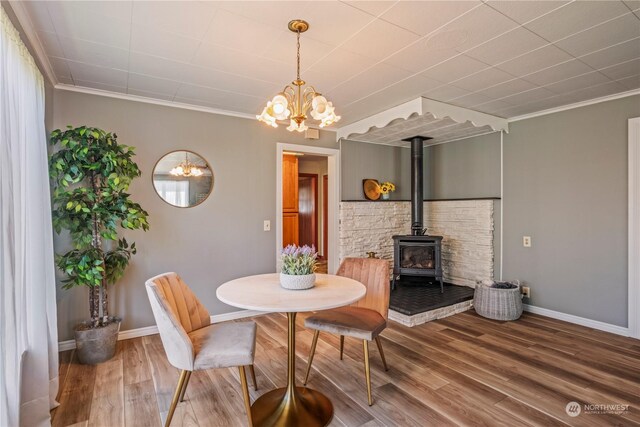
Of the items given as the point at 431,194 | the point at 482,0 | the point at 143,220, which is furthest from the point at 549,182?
the point at 143,220

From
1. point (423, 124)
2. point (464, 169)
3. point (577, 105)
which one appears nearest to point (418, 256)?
point (464, 169)

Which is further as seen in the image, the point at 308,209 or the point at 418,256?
the point at 308,209

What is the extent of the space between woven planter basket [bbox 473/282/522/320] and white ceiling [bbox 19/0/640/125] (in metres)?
2.02

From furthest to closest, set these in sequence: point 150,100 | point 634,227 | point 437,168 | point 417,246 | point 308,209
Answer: point 308,209
point 437,168
point 417,246
point 150,100
point 634,227

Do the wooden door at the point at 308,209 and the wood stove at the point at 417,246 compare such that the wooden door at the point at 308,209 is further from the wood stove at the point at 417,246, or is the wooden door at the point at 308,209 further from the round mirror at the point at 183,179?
the round mirror at the point at 183,179

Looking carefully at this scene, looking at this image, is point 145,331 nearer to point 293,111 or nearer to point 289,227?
point 293,111

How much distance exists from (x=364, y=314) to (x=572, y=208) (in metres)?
2.69

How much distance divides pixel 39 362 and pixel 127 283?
1.22 m

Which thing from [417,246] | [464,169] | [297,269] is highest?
[464,169]

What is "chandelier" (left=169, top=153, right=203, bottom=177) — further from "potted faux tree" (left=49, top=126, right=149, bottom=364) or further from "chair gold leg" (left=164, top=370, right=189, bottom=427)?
"chair gold leg" (left=164, top=370, right=189, bottom=427)

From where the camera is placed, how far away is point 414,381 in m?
2.34

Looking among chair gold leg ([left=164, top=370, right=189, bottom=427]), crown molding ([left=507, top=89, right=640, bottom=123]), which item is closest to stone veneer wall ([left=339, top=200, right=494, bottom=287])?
crown molding ([left=507, top=89, right=640, bottom=123])

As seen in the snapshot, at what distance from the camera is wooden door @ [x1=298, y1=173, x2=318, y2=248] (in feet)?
23.7

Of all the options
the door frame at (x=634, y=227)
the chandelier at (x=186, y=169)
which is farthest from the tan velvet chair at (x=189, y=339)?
the door frame at (x=634, y=227)
